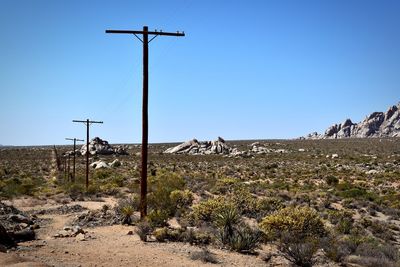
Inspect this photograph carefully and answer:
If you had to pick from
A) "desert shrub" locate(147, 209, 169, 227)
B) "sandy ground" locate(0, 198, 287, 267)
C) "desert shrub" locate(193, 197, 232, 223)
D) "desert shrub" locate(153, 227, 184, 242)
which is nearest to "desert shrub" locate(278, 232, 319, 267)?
"sandy ground" locate(0, 198, 287, 267)

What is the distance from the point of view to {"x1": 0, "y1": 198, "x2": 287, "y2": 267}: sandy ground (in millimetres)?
10188

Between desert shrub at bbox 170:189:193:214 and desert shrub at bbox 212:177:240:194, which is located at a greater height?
desert shrub at bbox 170:189:193:214

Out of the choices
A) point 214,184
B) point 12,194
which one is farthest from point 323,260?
point 12,194

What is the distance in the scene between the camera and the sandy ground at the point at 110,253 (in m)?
10.2

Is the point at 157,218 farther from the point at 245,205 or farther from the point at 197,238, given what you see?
the point at 245,205

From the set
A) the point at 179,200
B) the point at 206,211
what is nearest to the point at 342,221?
the point at 206,211

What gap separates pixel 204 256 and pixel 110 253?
286cm

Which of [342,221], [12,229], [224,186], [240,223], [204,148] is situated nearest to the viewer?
[12,229]

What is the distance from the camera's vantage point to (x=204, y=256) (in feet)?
35.6

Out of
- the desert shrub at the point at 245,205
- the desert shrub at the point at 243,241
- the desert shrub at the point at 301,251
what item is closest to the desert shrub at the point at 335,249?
the desert shrub at the point at 301,251

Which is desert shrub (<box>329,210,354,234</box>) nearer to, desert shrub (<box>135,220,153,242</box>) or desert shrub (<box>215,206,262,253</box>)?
desert shrub (<box>215,206,262,253</box>)

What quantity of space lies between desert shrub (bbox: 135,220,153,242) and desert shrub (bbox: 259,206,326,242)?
4166 millimetres

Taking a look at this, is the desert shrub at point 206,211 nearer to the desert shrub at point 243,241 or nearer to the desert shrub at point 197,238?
the desert shrub at point 197,238

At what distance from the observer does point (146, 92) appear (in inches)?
603
